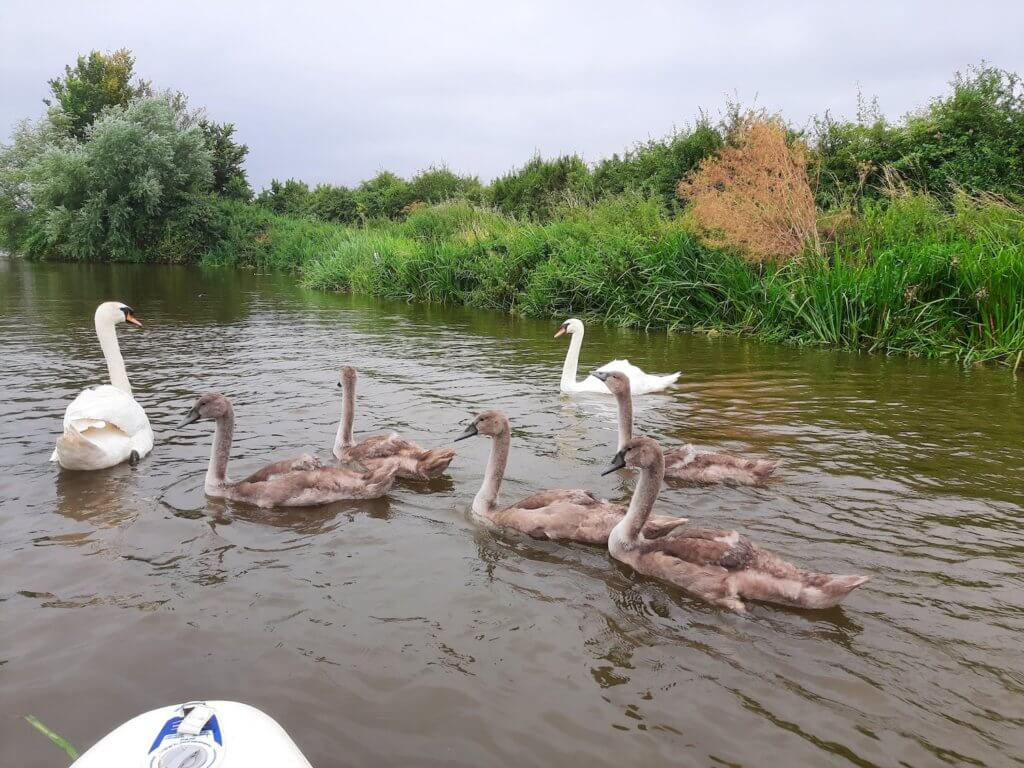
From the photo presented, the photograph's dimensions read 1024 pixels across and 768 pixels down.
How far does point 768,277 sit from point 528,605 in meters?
11.9

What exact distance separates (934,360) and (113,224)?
41.9 metres

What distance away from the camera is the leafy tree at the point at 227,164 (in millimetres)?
53375

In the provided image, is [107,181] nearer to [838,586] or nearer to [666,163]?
[666,163]

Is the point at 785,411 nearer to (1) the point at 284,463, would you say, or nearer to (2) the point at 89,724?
(1) the point at 284,463

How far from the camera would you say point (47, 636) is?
163 inches

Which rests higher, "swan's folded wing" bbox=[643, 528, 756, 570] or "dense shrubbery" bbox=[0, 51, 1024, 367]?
"dense shrubbery" bbox=[0, 51, 1024, 367]

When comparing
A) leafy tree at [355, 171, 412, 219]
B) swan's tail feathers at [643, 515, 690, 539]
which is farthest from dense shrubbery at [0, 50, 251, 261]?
swan's tail feathers at [643, 515, 690, 539]

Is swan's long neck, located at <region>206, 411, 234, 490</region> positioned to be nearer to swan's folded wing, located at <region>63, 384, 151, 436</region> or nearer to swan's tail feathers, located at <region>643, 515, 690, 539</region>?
swan's folded wing, located at <region>63, 384, 151, 436</region>

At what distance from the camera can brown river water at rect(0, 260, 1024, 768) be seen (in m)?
3.44

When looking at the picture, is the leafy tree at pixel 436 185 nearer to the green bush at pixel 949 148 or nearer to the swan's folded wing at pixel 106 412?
the green bush at pixel 949 148

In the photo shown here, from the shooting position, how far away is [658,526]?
5.27 m

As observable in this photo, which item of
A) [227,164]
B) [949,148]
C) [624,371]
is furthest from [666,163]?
[227,164]

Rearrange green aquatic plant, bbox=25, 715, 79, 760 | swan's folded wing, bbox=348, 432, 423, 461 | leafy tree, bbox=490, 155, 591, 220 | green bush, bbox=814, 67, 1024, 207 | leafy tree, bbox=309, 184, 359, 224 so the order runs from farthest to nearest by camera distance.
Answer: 1. leafy tree, bbox=309, 184, 359, 224
2. leafy tree, bbox=490, 155, 591, 220
3. green bush, bbox=814, 67, 1024, 207
4. swan's folded wing, bbox=348, 432, 423, 461
5. green aquatic plant, bbox=25, 715, 79, 760

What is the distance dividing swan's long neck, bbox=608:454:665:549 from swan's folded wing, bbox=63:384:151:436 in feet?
15.6
